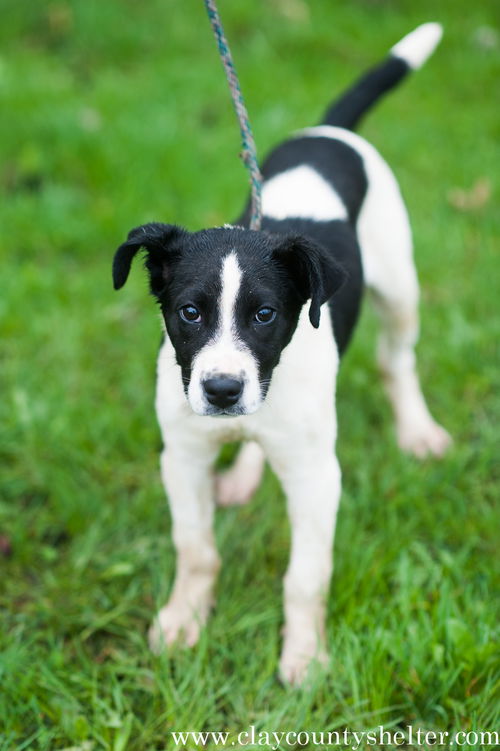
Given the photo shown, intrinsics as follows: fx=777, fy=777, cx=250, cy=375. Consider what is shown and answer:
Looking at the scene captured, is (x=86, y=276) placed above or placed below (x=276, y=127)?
below

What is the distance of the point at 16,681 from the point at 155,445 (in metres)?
1.31

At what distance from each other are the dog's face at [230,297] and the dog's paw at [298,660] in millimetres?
1028

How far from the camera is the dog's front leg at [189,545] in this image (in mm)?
2600

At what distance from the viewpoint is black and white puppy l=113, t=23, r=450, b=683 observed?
2.08 metres

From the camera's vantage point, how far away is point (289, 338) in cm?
228

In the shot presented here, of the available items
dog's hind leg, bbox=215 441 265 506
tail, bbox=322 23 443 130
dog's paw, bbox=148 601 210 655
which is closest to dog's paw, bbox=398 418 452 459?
dog's hind leg, bbox=215 441 265 506

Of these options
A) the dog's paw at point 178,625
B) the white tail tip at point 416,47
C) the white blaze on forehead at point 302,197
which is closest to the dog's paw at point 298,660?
the dog's paw at point 178,625

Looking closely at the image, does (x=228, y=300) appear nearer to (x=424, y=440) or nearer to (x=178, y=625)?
(x=178, y=625)

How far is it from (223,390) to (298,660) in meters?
1.17

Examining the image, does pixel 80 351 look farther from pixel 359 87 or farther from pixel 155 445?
pixel 359 87

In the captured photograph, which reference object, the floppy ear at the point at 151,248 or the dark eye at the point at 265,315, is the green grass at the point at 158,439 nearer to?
the dark eye at the point at 265,315

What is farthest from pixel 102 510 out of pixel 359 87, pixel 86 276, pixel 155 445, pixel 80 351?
pixel 359 87

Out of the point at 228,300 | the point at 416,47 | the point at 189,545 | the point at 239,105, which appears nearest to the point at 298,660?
the point at 189,545

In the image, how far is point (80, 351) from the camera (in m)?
4.14
